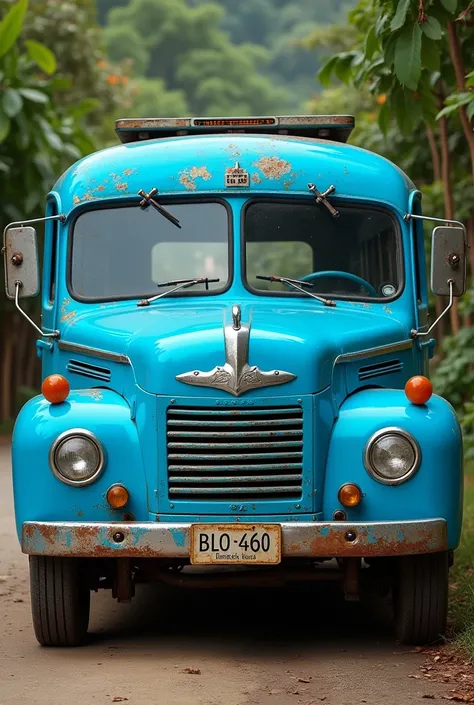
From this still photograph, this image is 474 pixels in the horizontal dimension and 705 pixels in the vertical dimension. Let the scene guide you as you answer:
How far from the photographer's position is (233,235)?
736cm

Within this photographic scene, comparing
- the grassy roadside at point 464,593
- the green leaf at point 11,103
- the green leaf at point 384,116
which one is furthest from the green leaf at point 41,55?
the grassy roadside at point 464,593

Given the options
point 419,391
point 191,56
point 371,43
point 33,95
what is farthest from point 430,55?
point 191,56

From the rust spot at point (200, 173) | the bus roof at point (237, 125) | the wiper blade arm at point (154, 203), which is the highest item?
the bus roof at point (237, 125)

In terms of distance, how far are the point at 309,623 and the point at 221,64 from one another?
220ft

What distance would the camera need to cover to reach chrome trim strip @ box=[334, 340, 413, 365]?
6.77 m

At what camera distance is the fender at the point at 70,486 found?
20.9 feet

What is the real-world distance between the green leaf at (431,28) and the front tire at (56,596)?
3124mm

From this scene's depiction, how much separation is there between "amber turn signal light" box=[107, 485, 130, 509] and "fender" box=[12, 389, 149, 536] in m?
0.02

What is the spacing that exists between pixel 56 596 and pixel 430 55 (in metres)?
3.35

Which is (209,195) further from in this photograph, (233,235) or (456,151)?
(456,151)

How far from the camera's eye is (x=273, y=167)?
752 centimetres

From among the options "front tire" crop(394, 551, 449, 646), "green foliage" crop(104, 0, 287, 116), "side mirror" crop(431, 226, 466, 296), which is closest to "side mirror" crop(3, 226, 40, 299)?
"side mirror" crop(431, 226, 466, 296)

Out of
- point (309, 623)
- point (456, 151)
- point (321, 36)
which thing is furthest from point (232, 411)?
point (321, 36)

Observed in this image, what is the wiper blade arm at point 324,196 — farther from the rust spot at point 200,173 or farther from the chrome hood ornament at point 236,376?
the chrome hood ornament at point 236,376
